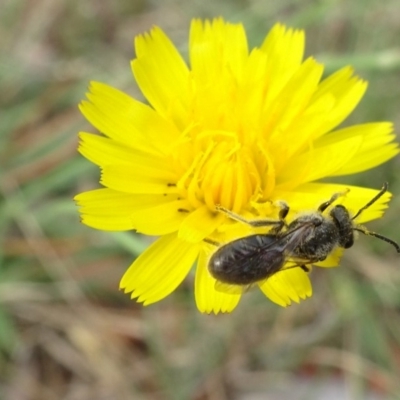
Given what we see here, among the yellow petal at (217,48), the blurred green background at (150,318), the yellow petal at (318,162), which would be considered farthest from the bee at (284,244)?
the blurred green background at (150,318)

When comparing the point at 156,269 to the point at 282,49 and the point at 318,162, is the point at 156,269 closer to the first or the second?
the point at 318,162

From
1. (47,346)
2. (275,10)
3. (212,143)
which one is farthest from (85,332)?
(275,10)

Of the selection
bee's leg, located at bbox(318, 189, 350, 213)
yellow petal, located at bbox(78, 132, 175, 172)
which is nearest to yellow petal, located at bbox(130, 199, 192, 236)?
yellow petal, located at bbox(78, 132, 175, 172)

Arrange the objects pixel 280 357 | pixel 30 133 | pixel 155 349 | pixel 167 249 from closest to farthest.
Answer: pixel 167 249 → pixel 155 349 → pixel 280 357 → pixel 30 133

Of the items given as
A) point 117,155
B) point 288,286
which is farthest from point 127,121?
point 288,286

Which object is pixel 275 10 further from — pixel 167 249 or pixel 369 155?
pixel 167 249

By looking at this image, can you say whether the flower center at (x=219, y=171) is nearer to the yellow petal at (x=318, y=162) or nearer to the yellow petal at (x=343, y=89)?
the yellow petal at (x=318, y=162)
